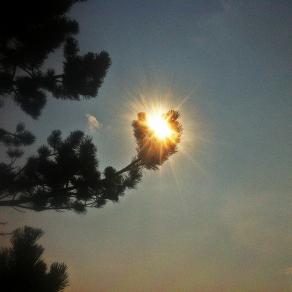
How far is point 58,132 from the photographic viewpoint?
27.5ft

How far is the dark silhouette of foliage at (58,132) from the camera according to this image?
6.88m

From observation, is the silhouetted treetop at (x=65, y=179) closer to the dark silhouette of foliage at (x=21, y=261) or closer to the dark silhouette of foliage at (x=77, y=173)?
the dark silhouette of foliage at (x=77, y=173)

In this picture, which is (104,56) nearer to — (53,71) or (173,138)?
(53,71)

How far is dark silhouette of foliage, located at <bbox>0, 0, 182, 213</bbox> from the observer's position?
6.88 m

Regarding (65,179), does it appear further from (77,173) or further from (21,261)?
(21,261)

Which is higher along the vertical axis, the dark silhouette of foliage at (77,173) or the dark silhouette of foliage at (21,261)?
the dark silhouette of foliage at (77,173)

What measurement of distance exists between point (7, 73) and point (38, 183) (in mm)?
2726

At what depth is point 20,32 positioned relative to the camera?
7.12 m

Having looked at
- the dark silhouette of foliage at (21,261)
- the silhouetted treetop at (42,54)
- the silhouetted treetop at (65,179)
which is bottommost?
the dark silhouette of foliage at (21,261)

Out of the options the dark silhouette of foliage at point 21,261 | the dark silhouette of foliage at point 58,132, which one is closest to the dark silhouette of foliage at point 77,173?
the dark silhouette of foliage at point 58,132

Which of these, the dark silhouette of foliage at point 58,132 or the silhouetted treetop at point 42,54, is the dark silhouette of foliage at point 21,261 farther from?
the silhouetted treetop at point 42,54

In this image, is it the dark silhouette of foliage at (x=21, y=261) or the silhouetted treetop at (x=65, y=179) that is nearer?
the dark silhouette of foliage at (x=21, y=261)

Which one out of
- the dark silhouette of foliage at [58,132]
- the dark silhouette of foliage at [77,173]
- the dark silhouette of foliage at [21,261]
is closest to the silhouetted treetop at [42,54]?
the dark silhouette of foliage at [58,132]

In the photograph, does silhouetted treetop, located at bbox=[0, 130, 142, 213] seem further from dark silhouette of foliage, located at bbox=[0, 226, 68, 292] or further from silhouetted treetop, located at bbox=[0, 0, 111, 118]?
dark silhouette of foliage, located at bbox=[0, 226, 68, 292]
